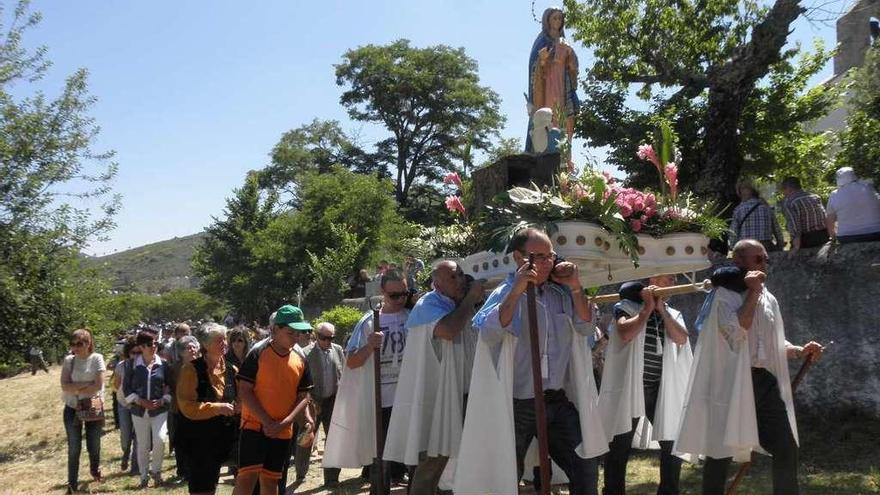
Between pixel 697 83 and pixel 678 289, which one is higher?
pixel 697 83

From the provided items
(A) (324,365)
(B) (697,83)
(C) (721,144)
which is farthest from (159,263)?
(A) (324,365)

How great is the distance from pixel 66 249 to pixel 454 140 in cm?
3149

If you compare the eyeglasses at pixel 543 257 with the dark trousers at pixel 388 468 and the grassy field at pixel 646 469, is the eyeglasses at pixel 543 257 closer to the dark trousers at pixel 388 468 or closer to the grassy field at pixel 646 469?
the dark trousers at pixel 388 468

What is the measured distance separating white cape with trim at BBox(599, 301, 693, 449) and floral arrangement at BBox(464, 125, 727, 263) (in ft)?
3.40

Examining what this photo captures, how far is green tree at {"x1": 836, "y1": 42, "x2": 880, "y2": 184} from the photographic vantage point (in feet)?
30.7

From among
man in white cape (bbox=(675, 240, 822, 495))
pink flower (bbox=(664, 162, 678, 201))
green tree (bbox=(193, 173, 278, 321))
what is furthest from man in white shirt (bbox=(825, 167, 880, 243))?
green tree (bbox=(193, 173, 278, 321))

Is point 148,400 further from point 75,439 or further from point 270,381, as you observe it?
point 270,381

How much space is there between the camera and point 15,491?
11.7 m

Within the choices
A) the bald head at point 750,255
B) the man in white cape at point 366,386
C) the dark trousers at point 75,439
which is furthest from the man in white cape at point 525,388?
the dark trousers at point 75,439

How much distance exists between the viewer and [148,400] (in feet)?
34.4

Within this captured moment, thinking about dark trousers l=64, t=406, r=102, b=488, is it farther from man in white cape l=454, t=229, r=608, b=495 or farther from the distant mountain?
the distant mountain

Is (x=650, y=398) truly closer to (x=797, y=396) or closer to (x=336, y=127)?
(x=797, y=396)

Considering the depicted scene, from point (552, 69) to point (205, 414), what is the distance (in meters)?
5.09

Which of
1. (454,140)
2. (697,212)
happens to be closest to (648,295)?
(697,212)
